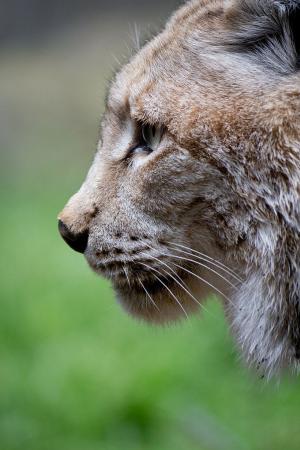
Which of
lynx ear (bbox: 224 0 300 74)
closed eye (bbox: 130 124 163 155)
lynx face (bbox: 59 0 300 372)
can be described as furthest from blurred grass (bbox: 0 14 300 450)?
lynx ear (bbox: 224 0 300 74)

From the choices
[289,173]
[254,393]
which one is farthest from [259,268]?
[254,393]

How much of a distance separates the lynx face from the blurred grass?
0.81 feet

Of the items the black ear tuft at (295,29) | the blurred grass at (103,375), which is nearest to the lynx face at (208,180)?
the black ear tuft at (295,29)

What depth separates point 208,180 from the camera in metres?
2.44

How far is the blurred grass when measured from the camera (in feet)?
13.4

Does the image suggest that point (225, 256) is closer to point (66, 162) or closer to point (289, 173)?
point (289, 173)

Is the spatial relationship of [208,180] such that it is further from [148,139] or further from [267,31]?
[267,31]

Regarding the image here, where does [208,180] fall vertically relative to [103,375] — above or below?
above

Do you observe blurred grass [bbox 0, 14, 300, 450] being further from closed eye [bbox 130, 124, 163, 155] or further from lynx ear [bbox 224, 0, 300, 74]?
lynx ear [bbox 224, 0, 300, 74]

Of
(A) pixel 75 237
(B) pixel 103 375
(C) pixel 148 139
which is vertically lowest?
(B) pixel 103 375

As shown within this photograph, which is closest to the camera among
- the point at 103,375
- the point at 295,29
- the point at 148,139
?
the point at 295,29

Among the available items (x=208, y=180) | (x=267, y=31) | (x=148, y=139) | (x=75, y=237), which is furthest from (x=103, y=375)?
(x=267, y=31)

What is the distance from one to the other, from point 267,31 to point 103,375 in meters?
2.70

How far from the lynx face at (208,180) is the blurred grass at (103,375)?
25cm
